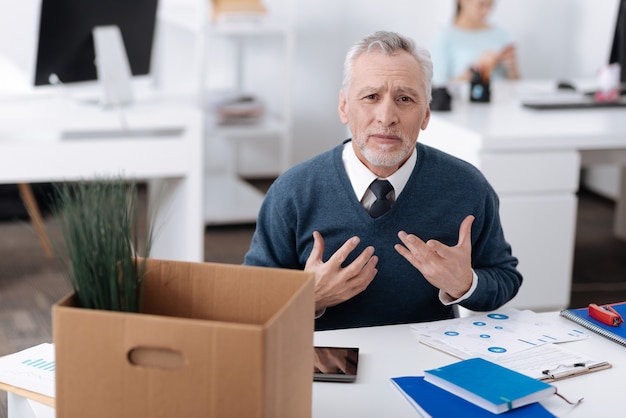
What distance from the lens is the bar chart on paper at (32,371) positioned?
53.2 inches

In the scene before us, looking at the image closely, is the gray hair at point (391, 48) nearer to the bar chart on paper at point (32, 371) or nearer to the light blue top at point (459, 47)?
the bar chart on paper at point (32, 371)

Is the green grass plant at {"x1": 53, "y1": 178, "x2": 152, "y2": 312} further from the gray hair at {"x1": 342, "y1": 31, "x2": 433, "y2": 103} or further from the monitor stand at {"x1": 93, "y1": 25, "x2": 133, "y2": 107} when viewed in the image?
the monitor stand at {"x1": 93, "y1": 25, "x2": 133, "y2": 107}

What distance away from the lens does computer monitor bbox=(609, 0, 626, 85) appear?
3.53 meters

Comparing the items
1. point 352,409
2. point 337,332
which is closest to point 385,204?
point 337,332

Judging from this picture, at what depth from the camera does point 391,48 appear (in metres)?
1.78

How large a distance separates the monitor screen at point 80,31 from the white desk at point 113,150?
5.0 inches

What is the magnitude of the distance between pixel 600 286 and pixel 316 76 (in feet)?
7.00

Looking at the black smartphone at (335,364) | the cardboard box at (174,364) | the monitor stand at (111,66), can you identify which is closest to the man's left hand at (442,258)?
the black smartphone at (335,364)

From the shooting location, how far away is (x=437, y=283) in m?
1.67

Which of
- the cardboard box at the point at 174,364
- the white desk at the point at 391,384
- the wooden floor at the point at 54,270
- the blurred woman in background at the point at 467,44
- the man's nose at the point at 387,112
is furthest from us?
the blurred woman in background at the point at 467,44

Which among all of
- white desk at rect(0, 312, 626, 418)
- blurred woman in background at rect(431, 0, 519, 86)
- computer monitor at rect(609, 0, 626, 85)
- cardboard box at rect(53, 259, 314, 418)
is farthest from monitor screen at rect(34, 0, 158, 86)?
cardboard box at rect(53, 259, 314, 418)

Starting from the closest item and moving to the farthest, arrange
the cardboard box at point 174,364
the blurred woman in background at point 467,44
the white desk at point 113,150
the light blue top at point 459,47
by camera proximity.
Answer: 1. the cardboard box at point 174,364
2. the white desk at point 113,150
3. the blurred woman in background at point 467,44
4. the light blue top at point 459,47

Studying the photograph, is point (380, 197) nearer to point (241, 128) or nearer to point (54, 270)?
point (54, 270)

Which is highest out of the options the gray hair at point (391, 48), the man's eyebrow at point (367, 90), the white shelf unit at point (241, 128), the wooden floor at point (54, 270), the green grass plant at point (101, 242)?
the gray hair at point (391, 48)
